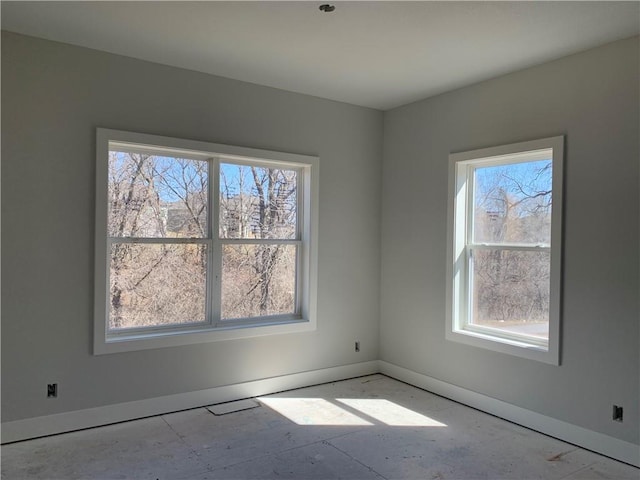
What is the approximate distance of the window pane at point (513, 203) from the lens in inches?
144

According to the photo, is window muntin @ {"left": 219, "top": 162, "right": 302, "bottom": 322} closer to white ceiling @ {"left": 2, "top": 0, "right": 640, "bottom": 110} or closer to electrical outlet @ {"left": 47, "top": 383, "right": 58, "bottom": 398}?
white ceiling @ {"left": 2, "top": 0, "right": 640, "bottom": 110}

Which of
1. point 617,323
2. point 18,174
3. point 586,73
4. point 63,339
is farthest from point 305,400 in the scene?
point 586,73

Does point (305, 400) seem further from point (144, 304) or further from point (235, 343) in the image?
point (144, 304)

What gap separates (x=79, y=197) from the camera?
341 centimetres

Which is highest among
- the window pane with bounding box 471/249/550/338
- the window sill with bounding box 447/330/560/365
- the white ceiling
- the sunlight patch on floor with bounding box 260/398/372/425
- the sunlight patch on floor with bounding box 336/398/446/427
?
the white ceiling

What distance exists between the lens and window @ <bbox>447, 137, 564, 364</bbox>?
352 centimetres

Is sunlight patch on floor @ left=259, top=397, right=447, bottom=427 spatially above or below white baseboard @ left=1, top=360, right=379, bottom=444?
below

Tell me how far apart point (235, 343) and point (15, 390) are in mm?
1633

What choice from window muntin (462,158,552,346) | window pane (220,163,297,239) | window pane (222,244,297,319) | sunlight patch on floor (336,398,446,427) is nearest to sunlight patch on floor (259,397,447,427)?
sunlight patch on floor (336,398,446,427)

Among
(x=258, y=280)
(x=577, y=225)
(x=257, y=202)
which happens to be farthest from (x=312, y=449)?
(x=577, y=225)

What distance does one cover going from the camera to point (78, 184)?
3.41 meters

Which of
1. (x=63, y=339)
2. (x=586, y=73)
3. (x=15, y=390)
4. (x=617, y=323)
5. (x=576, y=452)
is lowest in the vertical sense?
(x=576, y=452)

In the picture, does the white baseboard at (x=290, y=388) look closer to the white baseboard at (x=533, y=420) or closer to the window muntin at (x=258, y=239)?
the white baseboard at (x=533, y=420)

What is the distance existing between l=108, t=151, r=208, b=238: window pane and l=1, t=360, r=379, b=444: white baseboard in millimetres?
1330
